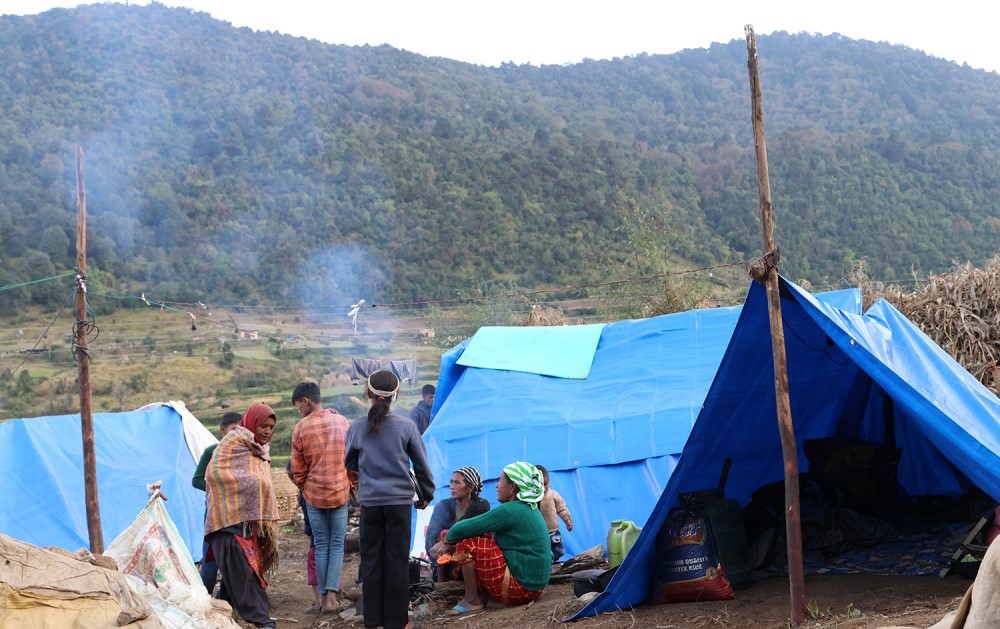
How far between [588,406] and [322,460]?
2.78m

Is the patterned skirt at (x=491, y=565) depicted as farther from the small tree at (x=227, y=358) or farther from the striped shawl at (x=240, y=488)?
the small tree at (x=227, y=358)

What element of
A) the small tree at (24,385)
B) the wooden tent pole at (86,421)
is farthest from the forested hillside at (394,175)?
the wooden tent pole at (86,421)

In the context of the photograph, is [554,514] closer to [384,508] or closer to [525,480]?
[525,480]

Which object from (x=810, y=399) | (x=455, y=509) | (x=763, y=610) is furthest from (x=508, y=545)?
(x=810, y=399)

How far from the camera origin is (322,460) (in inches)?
233

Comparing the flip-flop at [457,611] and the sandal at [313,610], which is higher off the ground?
the flip-flop at [457,611]

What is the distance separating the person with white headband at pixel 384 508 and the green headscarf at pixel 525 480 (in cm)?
49

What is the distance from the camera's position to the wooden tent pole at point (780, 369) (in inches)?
167

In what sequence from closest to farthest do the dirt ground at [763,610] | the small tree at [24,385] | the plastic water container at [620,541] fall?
1. the dirt ground at [763,610]
2. the plastic water container at [620,541]
3. the small tree at [24,385]

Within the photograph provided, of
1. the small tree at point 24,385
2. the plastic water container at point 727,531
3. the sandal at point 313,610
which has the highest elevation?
the plastic water container at point 727,531

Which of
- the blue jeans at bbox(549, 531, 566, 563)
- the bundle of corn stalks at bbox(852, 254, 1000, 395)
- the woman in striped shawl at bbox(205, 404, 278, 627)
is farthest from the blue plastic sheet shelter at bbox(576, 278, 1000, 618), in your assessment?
the bundle of corn stalks at bbox(852, 254, 1000, 395)

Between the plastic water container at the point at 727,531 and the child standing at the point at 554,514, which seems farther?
the child standing at the point at 554,514

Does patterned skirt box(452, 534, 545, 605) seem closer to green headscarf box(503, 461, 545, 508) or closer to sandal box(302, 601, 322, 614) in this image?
green headscarf box(503, 461, 545, 508)

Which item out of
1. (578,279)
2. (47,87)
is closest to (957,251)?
(578,279)
